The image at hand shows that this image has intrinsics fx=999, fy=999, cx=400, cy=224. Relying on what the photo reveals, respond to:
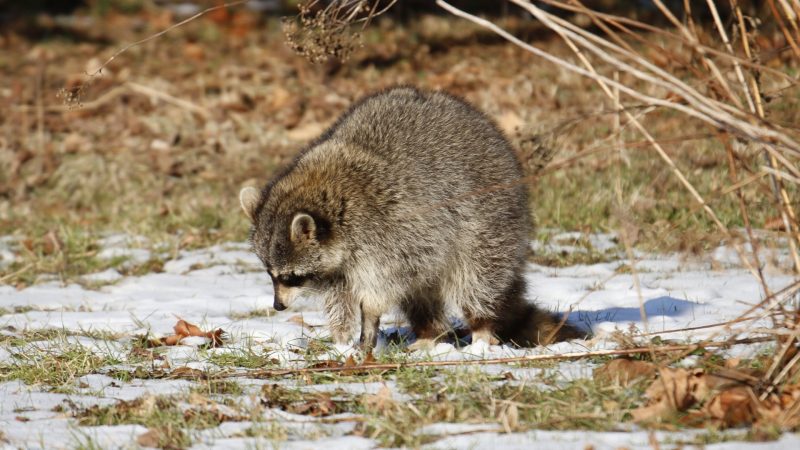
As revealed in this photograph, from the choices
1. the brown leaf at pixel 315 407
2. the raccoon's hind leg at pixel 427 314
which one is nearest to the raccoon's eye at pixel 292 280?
the raccoon's hind leg at pixel 427 314

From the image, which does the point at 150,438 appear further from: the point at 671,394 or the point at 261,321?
the point at 261,321

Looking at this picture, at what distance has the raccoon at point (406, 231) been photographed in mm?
4879

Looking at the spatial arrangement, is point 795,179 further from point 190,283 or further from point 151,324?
point 190,283

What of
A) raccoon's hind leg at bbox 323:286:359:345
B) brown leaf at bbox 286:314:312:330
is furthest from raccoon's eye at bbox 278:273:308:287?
brown leaf at bbox 286:314:312:330

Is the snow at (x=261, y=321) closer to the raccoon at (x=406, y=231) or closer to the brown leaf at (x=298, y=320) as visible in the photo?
the brown leaf at (x=298, y=320)

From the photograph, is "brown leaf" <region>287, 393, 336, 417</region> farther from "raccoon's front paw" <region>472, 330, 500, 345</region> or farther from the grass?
"raccoon's front paw" <region>472, 330, 500, 345</region>

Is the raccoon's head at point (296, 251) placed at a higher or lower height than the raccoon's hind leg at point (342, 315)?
higher

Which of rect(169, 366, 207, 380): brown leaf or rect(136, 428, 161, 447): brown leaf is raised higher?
rect(136, 428, 161, 447): brown leaf

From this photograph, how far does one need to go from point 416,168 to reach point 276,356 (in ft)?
3.88

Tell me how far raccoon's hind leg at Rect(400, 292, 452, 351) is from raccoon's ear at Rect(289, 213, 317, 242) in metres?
0.67

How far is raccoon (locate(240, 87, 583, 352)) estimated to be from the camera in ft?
16.0

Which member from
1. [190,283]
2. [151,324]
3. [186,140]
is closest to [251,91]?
[186,140]

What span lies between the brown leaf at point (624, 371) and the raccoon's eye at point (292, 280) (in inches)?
68.1

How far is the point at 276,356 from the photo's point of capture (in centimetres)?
454
